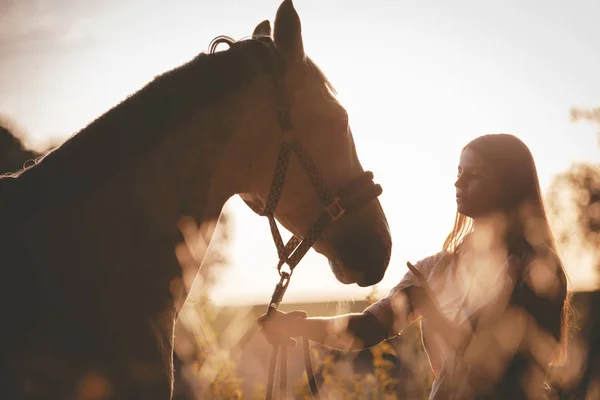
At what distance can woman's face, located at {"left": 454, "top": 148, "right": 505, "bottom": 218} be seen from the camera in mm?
3129

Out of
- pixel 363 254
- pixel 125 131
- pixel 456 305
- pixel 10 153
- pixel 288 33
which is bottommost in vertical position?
pixel 456 305

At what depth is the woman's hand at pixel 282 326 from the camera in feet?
8.39

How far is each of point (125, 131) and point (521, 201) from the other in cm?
254

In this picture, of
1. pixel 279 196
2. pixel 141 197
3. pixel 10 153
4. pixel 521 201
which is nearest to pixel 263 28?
pixel 279 196

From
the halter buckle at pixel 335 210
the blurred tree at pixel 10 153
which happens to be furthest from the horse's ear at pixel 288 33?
the blurred tree at pixel 10 153

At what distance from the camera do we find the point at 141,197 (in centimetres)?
188

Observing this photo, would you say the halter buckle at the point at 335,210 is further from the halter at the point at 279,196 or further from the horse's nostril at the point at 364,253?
the horse's nostril at the point at 364,253

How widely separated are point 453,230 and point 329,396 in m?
2.26

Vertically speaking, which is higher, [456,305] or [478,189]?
[478,189]

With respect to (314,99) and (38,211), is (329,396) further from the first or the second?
(38,211)

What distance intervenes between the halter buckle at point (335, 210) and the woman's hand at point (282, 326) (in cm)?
59

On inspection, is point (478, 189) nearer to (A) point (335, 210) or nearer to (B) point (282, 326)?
(A) point (335, 210)

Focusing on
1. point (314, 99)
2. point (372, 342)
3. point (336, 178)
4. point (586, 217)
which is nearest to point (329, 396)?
point (372, 342)

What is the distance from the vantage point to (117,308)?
67.9 inches
